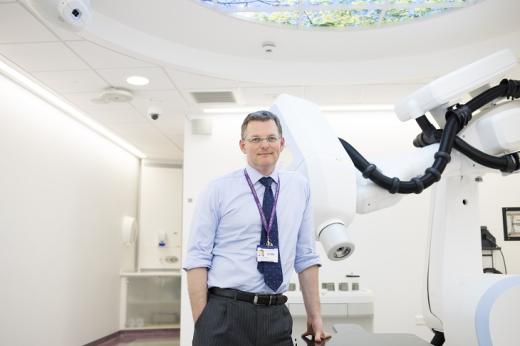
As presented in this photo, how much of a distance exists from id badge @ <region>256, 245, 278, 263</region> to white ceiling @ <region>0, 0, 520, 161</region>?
241cm

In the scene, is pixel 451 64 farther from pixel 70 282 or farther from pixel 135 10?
pixel 70 282

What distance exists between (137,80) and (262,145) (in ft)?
9.72

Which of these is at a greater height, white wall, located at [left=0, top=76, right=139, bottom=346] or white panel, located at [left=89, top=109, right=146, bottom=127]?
white panel, located at [left=89, top=109, right=146, bottom=127]

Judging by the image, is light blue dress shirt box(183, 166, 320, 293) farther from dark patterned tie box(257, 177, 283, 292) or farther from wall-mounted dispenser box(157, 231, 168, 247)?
wall-mounted dispenser box(157, 231, 168, 247)

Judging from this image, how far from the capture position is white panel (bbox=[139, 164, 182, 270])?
292 inches

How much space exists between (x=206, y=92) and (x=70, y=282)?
276 centimetres

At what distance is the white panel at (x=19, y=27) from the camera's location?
2961 millimetres

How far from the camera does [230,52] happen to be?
4.14 m

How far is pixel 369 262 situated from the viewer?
505 centimetres

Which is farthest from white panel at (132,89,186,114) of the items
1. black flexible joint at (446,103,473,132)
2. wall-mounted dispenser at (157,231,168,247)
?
black flexible joint at (446,103,473,132)

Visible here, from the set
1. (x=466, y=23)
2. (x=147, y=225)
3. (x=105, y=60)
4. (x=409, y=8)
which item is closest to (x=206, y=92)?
(x=105, y=60)

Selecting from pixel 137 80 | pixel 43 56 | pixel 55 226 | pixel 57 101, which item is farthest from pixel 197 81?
pixel 55 226

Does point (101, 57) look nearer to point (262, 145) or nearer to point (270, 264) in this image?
point (262, 145)

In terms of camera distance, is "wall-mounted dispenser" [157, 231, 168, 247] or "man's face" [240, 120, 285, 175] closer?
"man's face" [240, 120, 285, 175]
